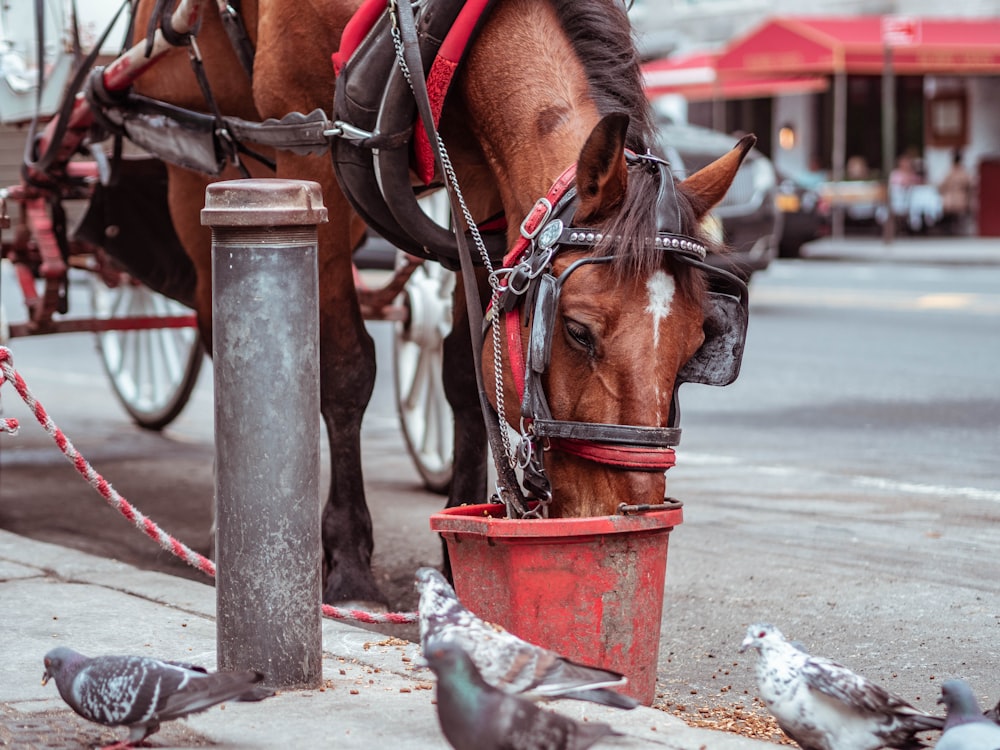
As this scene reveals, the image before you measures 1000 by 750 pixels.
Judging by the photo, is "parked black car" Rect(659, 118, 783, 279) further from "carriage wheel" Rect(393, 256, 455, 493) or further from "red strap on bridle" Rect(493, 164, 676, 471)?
"red strap on bridle" Rect(493, 164, 676, 471)

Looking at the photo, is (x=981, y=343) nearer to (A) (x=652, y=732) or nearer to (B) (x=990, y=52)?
(A) (x=652, y=732)

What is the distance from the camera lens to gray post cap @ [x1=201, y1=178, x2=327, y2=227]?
3365mm

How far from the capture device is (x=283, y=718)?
→ 3.34m

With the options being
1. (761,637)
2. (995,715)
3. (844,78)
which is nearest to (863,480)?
(761,637)

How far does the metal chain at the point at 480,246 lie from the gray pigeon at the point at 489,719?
3.18 ft

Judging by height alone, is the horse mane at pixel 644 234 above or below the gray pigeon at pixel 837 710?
above

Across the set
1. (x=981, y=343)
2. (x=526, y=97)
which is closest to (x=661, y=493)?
(x=526, y=97)

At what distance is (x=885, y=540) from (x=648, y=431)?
2570 mm

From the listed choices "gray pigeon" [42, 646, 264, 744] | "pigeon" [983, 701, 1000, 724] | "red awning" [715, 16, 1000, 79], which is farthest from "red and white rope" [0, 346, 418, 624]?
"red awning" [715, 16, 1000, 79]

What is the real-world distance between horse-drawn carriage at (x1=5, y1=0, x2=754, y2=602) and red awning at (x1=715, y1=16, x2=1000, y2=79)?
67.0ft

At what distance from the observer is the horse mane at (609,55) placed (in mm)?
3992

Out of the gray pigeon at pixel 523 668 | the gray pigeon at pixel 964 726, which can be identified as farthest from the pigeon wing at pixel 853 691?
the gray pigeon at pixel 523 668

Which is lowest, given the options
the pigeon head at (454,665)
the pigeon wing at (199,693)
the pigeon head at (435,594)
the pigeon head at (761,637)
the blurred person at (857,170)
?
the pigeon wing at (199,693)

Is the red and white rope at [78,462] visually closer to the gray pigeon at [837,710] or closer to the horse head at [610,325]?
the horse head at [610,325]
